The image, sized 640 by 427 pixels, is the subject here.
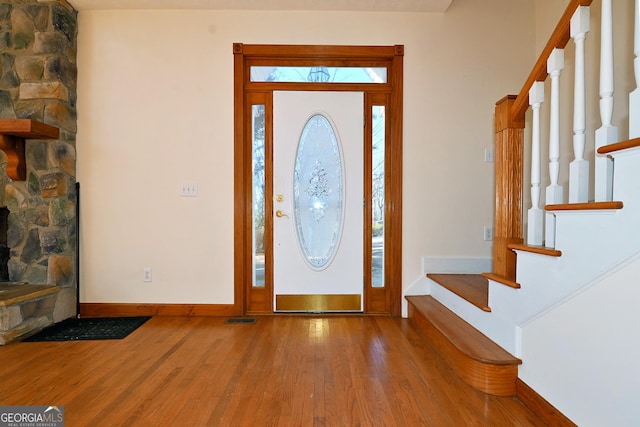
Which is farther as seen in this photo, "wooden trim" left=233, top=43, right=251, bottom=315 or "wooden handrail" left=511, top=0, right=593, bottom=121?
"wooden trim" left=233, top=43, right=251, bottom=315

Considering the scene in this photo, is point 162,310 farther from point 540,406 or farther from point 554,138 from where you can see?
point 554,138

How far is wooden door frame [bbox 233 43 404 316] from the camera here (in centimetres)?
283

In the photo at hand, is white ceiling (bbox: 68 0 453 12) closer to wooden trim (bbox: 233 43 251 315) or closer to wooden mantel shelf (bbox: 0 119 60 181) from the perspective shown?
A: wooden trim (bbox: 233 43 251 315)

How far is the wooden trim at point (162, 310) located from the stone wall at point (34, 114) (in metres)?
0.24

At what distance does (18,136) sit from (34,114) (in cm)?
21

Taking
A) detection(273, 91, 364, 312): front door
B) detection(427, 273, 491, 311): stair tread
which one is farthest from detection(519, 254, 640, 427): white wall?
detection(273, 91, 364, 312): front door

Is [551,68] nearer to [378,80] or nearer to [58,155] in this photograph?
[378,80]

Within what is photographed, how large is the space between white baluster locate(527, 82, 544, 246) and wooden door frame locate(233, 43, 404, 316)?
1278mm

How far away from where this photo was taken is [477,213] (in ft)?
9.39

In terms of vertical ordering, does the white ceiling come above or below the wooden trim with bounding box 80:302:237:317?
above

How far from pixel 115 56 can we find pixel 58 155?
954 mm

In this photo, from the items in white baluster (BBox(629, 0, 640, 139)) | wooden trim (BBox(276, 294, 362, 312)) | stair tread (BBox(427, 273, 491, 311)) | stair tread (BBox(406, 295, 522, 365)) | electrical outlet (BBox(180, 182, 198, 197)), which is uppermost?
white baluster (BBox(629, 0, 640, 139))

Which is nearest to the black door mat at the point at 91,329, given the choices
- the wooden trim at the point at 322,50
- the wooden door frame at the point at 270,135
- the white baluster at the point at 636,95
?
the wooden door frame at the point at 270,135

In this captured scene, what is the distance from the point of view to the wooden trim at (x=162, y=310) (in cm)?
287
